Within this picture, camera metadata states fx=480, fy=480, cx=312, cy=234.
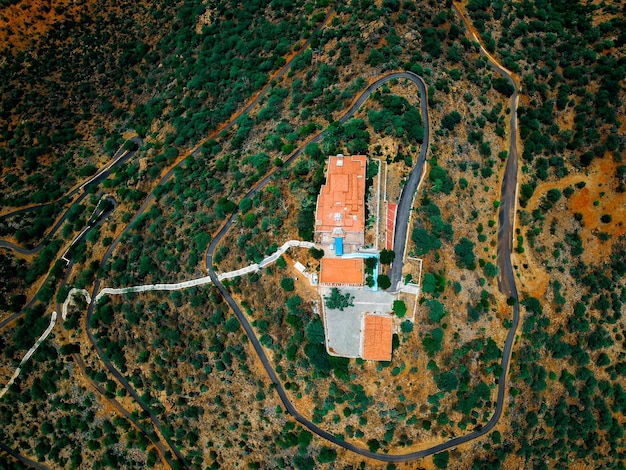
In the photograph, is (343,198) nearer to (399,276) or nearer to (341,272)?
(341,272)

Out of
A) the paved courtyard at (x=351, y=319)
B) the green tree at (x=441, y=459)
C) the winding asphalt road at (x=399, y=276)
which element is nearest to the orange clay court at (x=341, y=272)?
the paved courtyard at (x=351, y=319)

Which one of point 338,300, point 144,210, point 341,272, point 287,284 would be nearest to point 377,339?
point 338,300

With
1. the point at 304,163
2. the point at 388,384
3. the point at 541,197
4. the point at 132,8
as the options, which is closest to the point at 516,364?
the point at 388,384

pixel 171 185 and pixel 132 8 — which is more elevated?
pixel 132 8

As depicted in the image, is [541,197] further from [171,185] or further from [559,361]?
[171,185]

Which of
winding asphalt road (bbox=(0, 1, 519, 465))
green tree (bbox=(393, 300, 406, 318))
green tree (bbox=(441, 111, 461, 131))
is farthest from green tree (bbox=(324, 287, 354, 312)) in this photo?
green tree (bbox=(441, 111, 461, 131))

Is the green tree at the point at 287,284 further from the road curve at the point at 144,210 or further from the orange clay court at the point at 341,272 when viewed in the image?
the road curve at the point at 144,210

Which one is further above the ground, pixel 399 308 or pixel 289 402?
pixel 399 308
